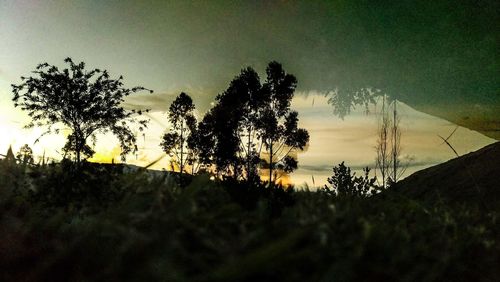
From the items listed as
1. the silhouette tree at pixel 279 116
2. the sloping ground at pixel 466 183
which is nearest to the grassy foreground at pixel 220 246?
the sloping ground at pixel 466 183

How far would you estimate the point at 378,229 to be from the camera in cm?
158

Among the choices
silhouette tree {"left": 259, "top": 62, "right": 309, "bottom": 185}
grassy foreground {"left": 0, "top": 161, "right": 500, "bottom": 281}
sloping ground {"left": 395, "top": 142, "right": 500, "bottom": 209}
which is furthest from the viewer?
silhouette tree {"left": 259, "top": 62, "right": 309, "bottom": 185}

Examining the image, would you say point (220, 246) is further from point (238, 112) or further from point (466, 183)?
point (238, 112)

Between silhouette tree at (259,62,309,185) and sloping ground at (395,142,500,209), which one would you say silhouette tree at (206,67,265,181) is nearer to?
silhouette tree at (259,62,309,185)

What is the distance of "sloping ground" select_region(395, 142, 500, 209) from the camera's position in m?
5.29

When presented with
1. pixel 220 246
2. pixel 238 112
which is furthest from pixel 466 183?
pixel 238 112

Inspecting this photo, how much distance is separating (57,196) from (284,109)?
214 feet

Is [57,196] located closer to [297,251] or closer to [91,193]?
[91,193]

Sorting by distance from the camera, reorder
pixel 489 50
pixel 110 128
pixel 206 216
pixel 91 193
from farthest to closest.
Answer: pixel 110 128
pixel 489 50
pixel 91 193
pixel 206 216

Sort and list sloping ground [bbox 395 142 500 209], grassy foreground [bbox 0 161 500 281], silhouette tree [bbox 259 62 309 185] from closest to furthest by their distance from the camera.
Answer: grassy foreground [bbox 0 161 500 281] → sloping ground [bbox 395 142 500 209] → silhouette tree [bbox 259 62 309 185]

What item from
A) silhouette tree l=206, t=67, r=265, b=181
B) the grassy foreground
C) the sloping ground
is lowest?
the grassy foreground

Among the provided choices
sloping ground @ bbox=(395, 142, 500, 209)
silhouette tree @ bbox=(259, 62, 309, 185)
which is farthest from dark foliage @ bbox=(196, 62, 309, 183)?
sloping ground @ bbox=(395, 142, 500, 209)

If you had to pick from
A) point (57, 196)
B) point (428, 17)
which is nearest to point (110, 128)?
point (428, 17)

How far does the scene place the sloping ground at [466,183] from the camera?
208 inches
